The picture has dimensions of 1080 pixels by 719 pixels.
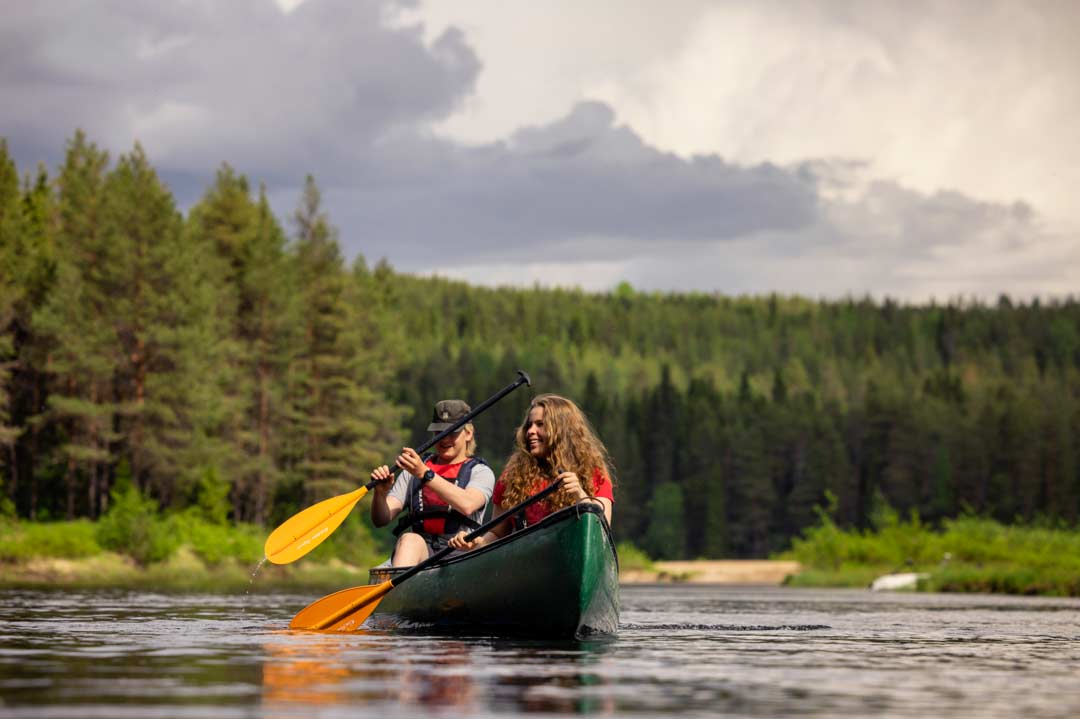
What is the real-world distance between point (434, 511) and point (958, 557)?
38383mm

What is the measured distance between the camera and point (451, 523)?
14047 millimetres

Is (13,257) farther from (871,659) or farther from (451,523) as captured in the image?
(871,659)

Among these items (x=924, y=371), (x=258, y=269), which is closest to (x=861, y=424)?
(x=924, y=371)

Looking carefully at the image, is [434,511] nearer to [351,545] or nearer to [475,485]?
[475,485]

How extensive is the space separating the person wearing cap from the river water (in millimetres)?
890

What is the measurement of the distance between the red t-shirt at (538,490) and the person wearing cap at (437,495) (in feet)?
2.65

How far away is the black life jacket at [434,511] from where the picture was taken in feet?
45.2

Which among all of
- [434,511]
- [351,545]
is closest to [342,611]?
[434,511]

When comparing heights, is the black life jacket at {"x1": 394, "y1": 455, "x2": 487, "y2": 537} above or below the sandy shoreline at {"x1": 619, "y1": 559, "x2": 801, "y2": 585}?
above

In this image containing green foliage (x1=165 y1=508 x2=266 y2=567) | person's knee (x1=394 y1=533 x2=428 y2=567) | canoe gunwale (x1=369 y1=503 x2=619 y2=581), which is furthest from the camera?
green foliage (x1=165 y1=508 x2=266 y2=567)

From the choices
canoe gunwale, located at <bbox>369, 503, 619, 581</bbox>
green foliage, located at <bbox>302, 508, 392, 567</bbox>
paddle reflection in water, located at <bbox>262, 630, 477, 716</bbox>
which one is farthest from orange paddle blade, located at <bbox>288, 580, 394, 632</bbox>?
green foliage, located at <bbox>302, 508, 392, 567</bbox>

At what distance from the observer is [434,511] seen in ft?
45.8

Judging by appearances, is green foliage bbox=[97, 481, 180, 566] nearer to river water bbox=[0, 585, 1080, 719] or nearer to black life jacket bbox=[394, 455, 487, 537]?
river water bbox=[0, 585, 1080, 719]

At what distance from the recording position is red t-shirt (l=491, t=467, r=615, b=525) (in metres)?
12.4
